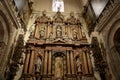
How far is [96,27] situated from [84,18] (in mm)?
3103

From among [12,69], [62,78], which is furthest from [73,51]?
[12,69]

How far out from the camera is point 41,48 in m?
9.05

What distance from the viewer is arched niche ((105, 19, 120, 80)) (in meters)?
6.54

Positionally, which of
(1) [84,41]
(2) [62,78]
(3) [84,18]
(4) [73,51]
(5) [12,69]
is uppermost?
(3) [84,18]

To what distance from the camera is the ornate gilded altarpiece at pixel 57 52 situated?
25.3ft

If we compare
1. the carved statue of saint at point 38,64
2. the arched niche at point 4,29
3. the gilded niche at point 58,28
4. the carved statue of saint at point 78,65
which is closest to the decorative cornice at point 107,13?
the gilded niche at point 58,28

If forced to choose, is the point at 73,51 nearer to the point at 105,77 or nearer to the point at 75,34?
the point at 75,34

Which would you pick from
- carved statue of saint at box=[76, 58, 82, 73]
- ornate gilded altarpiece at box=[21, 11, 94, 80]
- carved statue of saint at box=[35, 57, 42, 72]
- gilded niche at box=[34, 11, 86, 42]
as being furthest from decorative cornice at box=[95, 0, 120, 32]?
carved statue of saint at box=[35, 57, 42, 72]

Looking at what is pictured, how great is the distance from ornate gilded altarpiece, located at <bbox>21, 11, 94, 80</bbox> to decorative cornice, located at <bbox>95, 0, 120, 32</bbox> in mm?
1623

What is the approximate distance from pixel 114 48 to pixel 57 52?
3.61 metres

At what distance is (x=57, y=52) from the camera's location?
8.77 m

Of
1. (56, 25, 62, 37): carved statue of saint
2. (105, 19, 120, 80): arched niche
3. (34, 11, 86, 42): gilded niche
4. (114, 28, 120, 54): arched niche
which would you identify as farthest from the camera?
(56, 25, 62, 37): carved statue of saint

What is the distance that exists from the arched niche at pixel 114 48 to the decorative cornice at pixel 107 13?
0.58 metres

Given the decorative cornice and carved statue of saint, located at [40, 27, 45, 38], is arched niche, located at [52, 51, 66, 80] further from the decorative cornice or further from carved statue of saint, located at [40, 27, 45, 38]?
the decorative cornice
